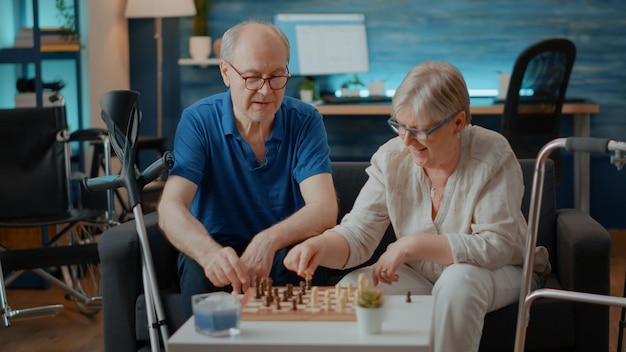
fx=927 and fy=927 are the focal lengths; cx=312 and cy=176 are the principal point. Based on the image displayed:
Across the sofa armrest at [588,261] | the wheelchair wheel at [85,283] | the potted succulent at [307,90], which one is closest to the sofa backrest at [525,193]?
the sofa armrest at [588,261]

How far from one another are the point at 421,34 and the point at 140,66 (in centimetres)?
177

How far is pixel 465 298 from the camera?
7.20 ft

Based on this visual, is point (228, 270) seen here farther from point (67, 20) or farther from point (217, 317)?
point (67, 20)

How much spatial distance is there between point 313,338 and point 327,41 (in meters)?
4.00

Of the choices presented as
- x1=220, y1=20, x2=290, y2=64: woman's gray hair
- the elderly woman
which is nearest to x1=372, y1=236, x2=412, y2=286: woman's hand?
the elderly woman

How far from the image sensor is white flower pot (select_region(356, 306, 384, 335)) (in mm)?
1717

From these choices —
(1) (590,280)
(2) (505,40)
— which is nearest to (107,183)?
(1) (590,280)

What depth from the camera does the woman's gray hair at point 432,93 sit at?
7.52 ft

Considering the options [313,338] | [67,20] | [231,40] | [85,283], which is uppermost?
[67,20]

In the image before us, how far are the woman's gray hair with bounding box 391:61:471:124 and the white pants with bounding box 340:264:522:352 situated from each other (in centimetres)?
39

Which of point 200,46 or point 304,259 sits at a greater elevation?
point 200,46

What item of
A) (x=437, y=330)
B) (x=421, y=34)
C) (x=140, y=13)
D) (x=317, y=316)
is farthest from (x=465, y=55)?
(x=317, y=316)

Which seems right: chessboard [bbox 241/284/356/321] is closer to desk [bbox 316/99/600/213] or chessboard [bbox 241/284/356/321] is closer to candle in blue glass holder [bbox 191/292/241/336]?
candle in blue glass holder [bbox 191/292/241/336]

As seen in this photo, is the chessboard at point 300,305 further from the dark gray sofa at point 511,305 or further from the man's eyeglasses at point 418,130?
the dark gray sofa at point 511,305
